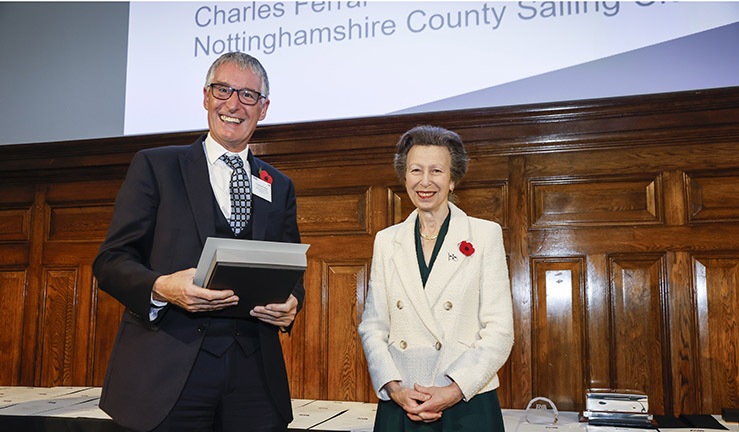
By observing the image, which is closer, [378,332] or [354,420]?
[378,332]

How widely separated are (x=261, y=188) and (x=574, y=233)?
2463 millimetres

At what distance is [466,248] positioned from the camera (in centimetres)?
192

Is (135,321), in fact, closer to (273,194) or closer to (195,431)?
(195,431)

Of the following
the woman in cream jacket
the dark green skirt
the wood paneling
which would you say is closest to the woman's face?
the woman in cream jacket

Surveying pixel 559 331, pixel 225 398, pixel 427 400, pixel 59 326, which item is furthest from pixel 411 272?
pixel 59 326

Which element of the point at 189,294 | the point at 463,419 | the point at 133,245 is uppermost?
the point at 133,245

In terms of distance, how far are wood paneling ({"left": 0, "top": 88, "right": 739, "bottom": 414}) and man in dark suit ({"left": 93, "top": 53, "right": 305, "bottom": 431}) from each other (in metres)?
2.28

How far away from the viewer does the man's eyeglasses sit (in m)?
1.74

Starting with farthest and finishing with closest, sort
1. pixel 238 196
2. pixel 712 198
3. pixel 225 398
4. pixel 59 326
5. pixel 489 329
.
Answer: pixel 59 326 < pixel 712 198 < pixel 489 329 < pixel 238 196 < pixel 225 398

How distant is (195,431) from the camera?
1510 millimetres

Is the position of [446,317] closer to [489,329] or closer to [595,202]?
[489,329]

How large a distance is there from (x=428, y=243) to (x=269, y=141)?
8.02 ft

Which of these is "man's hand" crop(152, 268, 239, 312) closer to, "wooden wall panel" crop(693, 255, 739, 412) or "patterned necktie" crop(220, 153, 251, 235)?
"patterned necktie" crop(220, 153, 251, 235)

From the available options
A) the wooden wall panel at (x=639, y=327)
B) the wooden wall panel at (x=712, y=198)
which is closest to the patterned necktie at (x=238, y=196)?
the wooden wall panel at (x=639, y=327)
